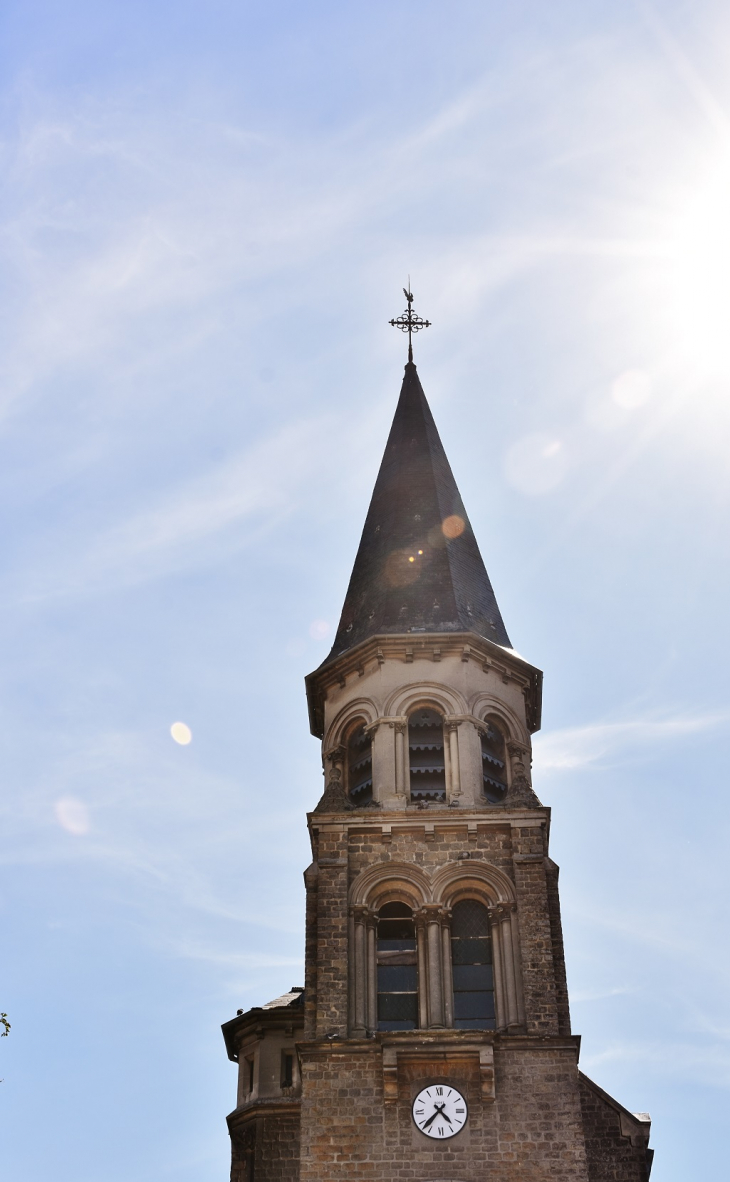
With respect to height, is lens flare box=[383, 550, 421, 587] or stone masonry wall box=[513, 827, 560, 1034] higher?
lens flare box=[383, 550, 421, 587]

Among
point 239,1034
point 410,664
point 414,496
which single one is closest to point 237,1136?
point 239,1034

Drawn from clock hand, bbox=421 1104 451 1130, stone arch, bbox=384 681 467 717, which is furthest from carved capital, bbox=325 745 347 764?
clock hand, bbox=421 1104 451 1130

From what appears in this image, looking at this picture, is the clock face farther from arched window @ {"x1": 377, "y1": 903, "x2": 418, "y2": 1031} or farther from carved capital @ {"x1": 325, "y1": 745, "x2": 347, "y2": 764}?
carved capital @ {"x1": 325, "y1": 745, "x2": 347, "y2": 764}

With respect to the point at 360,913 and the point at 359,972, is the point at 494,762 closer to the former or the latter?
the point at 360,913

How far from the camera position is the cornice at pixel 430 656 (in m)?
29.3

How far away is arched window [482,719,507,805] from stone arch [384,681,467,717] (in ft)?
2.32

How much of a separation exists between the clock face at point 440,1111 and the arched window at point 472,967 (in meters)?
1.25

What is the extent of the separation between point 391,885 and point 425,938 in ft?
3.57

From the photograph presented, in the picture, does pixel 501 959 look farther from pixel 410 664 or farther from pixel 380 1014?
pixel 410 664

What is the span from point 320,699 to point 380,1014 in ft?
23.7

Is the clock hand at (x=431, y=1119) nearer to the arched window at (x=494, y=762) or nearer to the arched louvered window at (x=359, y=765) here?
the arched louvered window at (x=359, y=765)

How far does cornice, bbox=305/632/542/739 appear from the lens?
1154 inches

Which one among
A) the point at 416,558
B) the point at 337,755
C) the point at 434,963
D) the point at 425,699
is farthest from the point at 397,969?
the point at 416,558

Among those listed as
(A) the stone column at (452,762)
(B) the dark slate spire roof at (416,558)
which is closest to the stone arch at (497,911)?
(A) the stone column at (452,762)
